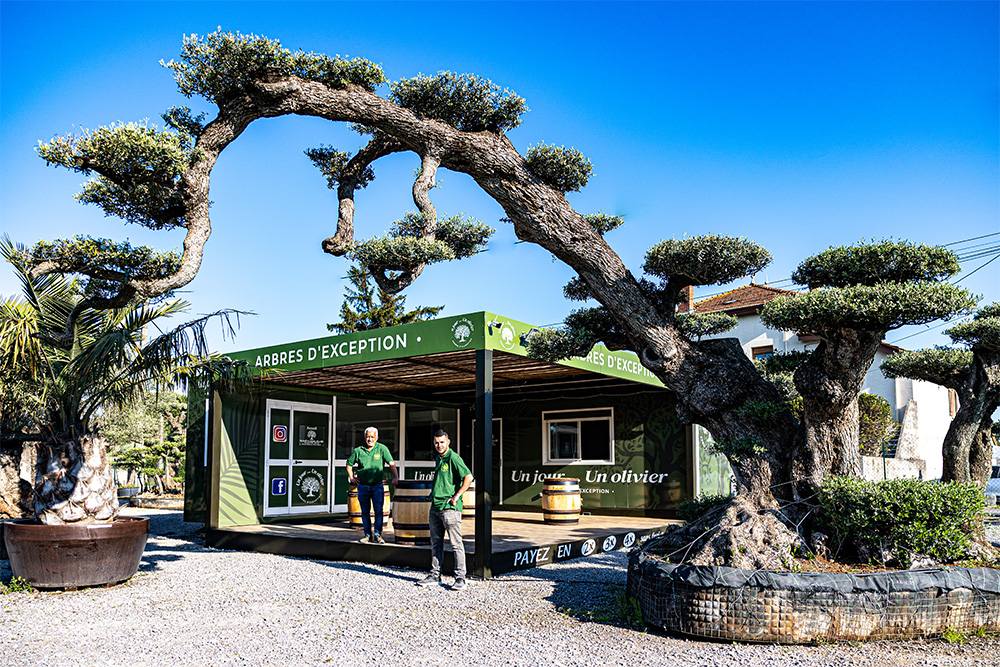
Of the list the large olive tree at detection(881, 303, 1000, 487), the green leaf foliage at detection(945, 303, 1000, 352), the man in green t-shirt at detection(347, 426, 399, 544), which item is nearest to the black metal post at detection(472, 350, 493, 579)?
the man in green t-shirt at detection(347, 426, 399, 544)

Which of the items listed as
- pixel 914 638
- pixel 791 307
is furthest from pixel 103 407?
pixel 914 638

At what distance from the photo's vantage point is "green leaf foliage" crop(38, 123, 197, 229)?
5.65 m

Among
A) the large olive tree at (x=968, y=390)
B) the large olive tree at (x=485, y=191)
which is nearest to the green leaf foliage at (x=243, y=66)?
the large olive tree at (x=485, y=191)

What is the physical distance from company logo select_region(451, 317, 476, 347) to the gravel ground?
2608 mm

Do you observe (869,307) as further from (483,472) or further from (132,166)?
(132,166)

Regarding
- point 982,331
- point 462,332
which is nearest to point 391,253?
point 462,332

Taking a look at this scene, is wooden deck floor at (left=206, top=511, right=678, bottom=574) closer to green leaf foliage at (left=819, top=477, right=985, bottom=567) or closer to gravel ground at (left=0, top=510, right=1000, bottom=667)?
gravel ground at (left=0, top=510, right=1000, bottom=667)

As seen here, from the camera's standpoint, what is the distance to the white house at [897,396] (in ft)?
70.5

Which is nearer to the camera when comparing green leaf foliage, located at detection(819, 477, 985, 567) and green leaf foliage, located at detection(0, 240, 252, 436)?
green leaf foliage, located at detection(819, 477, 985, 567)

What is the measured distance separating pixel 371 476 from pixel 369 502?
0.40 m

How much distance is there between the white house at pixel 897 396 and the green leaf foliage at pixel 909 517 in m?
13.6

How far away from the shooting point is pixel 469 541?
997 centimetres

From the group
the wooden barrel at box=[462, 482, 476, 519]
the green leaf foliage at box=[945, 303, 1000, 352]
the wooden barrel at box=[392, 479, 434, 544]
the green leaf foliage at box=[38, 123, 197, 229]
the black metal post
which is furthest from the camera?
the wooden barrel at box=[462, 482, 476, 519]

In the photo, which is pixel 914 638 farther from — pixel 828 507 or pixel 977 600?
pixel 828 507
